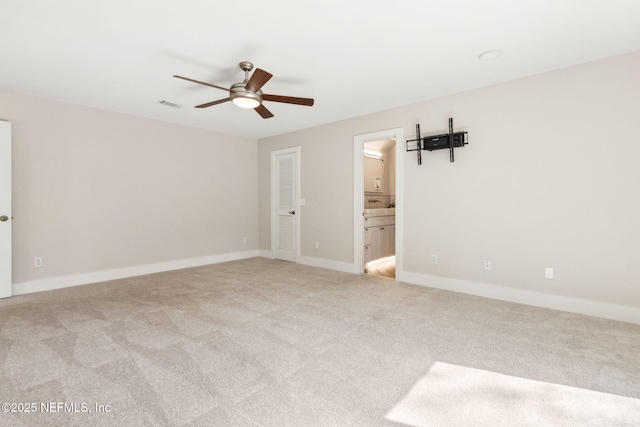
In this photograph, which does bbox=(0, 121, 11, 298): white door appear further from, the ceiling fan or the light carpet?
the ceiling fan

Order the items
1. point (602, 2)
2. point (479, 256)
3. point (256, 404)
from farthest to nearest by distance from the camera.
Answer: point (479, 256) < point (602, 2) < point (256, 404)

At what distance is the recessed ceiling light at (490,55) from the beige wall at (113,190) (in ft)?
15.2

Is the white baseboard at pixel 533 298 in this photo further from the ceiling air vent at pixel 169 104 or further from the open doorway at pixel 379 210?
the ceiling air vent at pixel 169 104

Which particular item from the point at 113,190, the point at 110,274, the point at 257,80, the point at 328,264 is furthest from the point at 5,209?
the point at 328,264

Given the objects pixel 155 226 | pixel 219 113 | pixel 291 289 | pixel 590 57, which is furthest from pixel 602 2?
pixel 155 226

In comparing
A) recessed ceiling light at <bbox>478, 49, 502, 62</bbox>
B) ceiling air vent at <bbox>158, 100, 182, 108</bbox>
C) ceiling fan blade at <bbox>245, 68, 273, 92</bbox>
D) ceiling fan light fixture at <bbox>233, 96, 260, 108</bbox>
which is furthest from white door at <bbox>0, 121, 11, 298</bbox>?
recessed ceiling light at <bbox>478, 49, 502, 62</bbox>

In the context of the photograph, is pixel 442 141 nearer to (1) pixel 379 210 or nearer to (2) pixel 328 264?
(1) pixel 379 210

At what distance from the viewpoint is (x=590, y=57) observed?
2963 mm

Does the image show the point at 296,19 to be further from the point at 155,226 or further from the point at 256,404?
the point at 155,226

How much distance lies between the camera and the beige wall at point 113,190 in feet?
13.0

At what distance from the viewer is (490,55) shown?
2.91m

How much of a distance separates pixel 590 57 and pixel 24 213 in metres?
6.69

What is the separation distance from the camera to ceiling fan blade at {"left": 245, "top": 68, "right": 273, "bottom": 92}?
2.61 meters

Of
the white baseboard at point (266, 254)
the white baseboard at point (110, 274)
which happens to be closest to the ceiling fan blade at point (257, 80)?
the white baseboard at point (110, 274)
